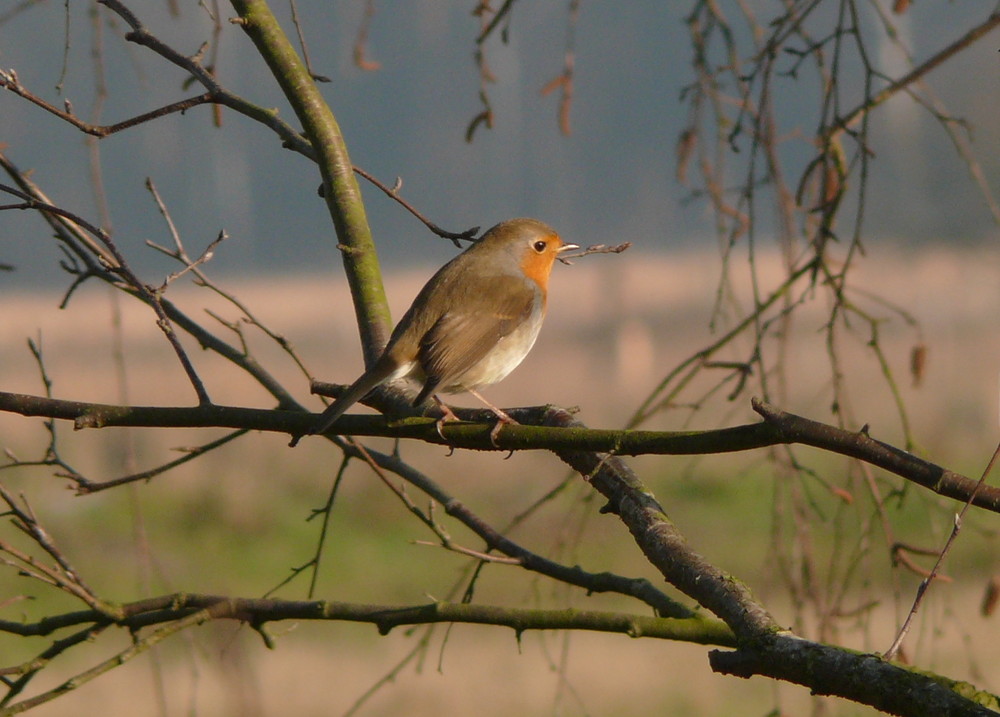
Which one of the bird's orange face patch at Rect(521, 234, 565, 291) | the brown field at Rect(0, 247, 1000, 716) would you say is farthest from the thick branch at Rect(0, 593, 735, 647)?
the bird's orange face patch at Rect(521, 234, 565, 291)

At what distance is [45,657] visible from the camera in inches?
74.8

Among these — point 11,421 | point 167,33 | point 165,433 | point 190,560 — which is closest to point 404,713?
point 190,560

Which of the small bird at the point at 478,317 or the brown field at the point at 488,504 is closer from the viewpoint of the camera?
the small bird at the point at 478,317

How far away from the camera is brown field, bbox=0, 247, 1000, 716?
6074mm

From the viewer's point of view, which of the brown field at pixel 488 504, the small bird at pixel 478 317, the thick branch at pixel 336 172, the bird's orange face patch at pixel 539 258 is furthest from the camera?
the brown field at pixel 488 504

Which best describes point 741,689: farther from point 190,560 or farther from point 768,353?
point 768,353

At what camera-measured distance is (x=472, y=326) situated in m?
2.95

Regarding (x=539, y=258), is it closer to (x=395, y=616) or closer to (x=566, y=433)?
(x=395, y=616)

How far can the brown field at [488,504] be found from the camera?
19.9ft

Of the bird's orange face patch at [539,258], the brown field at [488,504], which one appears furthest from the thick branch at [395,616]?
the bird's orange face patch at [539,258]

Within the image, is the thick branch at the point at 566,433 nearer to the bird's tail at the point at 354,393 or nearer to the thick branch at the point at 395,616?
the bird's tail at the point at 354,393

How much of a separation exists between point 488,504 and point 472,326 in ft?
18.7

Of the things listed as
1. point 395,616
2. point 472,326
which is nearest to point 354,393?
point 395,616

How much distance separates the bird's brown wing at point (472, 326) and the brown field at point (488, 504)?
0.48 metres
